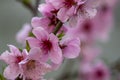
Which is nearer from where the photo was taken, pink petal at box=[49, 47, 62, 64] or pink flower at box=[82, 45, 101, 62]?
pink petal at box=[49, 47, 62, 64]

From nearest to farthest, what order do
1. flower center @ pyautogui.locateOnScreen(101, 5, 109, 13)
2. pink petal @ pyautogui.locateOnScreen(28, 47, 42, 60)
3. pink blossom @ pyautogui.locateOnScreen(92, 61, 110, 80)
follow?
pink petal @ pyautogui.locateOnScreen(28, 47, 42, 60)
pink blossom @ pyautogui.locateOnScreen(92, 61, 110, 80)
flower center @ pyautogui.locateOnScreen(101, 5, 109, 13)

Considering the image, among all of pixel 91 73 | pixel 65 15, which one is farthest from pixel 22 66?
pixel 91 73

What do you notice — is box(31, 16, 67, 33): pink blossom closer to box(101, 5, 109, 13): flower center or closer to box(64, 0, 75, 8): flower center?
box(64, 0, 75, 8): flower center

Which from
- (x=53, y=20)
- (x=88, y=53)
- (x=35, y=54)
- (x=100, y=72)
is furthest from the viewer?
(x=88, y=53)

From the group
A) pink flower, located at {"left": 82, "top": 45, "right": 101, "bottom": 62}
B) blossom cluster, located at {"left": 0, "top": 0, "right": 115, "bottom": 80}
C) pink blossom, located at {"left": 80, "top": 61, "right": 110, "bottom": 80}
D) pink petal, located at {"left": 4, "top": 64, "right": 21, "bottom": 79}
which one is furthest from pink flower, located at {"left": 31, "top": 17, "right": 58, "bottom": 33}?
pink flower, located at {"left": 82, "top": 45, "right": 101, "bottom": 62}

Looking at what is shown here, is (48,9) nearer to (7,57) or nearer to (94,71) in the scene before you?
(7,57)

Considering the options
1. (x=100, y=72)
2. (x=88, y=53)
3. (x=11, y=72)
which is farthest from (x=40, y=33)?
(x=88, y=53)
